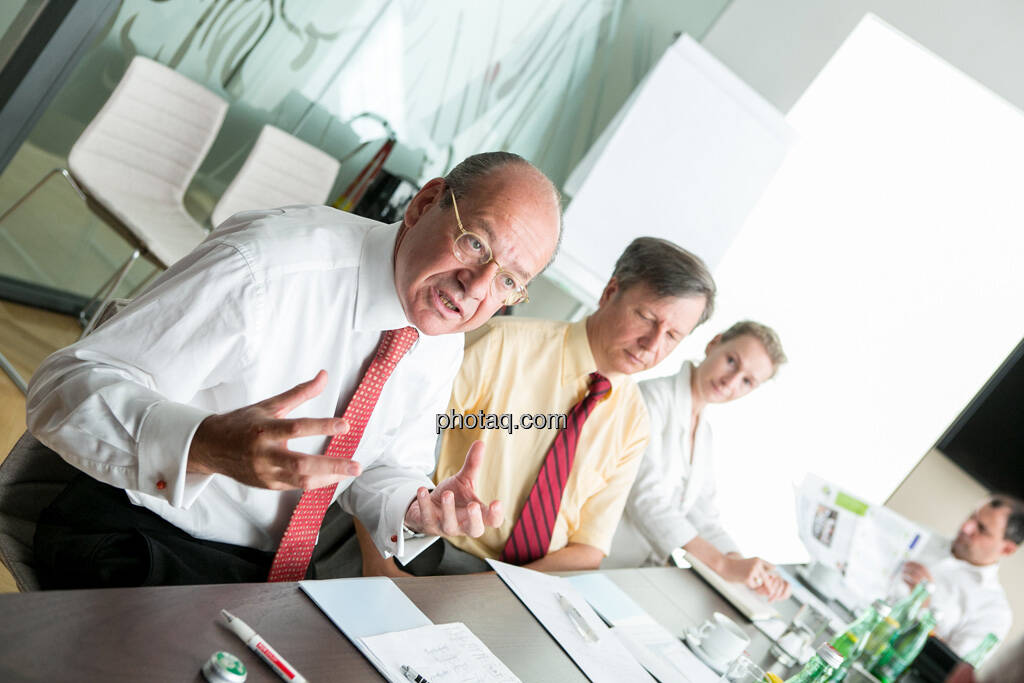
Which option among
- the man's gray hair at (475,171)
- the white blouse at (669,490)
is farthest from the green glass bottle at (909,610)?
the man's gray hair at (475,171)

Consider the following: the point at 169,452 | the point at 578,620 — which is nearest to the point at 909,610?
the point at 578,620

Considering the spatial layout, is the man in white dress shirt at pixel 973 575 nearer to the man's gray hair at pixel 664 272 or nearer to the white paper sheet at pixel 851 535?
the white paper sheet at pixel 851 535

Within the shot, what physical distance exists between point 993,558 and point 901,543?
1.97ft

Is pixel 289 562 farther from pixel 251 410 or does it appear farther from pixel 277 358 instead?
pixel 251 410

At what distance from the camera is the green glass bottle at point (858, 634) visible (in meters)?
2.06

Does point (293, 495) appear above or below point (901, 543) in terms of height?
below

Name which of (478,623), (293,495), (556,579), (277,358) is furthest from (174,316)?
(556,579)

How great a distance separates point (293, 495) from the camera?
1.42 metres

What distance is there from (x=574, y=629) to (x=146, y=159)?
2.51m

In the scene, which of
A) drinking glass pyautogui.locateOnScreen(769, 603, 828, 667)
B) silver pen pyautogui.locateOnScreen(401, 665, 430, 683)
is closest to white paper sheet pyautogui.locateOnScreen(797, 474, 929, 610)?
drinking glass pyautogui.locateOnScreen(769, 603, 828, 667)

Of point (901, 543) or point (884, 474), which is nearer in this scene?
point (901, 543)

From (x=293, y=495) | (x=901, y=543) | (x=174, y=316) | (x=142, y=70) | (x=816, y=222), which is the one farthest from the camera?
(x=816, y=222)

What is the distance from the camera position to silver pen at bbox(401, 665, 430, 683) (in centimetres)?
103

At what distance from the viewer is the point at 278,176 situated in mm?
3512
